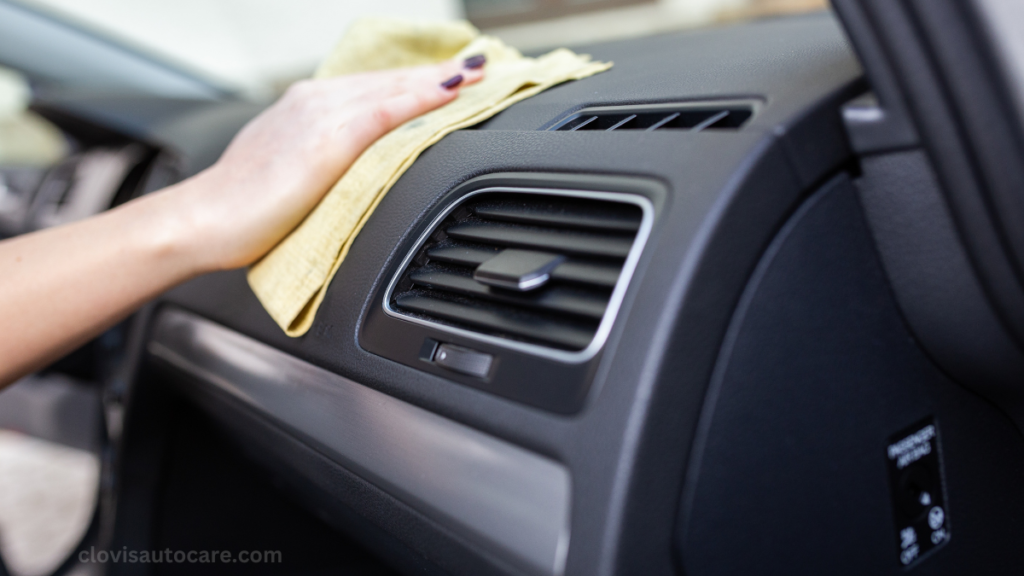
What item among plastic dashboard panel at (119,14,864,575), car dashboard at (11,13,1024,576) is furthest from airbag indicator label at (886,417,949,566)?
plastic dashboard panel at (119,14,864,575)

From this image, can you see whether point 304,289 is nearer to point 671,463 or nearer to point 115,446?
point 671,463

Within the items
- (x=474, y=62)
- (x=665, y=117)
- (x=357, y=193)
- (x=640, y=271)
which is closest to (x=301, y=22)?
(x=474, y=62)

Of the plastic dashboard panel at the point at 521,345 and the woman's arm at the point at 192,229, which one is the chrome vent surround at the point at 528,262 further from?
the woman's arm at the point at 192,229

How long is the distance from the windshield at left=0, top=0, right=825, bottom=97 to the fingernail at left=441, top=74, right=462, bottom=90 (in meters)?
2.43

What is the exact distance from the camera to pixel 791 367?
32 cm

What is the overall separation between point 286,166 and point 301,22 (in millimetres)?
4318

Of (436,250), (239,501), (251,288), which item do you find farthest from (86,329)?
(239,501)

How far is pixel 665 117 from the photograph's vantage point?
0.42m

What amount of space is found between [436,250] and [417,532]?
16 cm

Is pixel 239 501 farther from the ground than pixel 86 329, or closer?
closer

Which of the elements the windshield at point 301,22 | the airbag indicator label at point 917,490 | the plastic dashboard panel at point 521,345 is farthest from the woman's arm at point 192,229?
the windshield at point 301,22

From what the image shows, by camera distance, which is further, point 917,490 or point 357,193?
point 357,193

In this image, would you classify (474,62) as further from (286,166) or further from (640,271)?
(640,271)

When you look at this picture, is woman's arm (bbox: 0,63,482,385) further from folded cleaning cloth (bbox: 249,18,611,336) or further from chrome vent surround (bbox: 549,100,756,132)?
chrome vent surround (bbox: 549,100,756,132)
